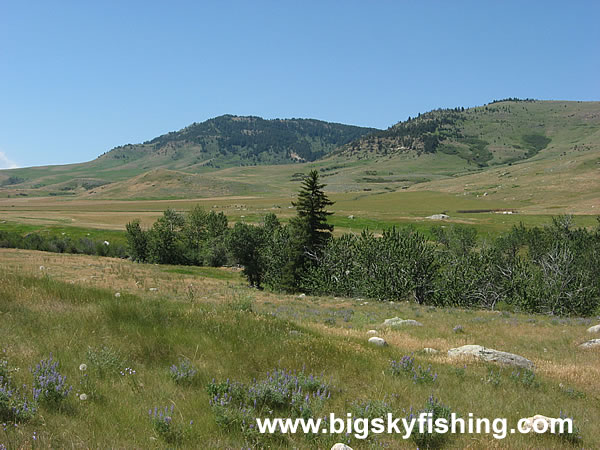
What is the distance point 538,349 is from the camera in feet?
48.6

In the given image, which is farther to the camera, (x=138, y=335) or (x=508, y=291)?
(x=508, y=291)

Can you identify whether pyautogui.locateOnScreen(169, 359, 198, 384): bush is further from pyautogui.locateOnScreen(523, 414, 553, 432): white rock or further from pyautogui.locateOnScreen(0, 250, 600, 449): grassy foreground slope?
pyautogui.locateOnScreen(523, 414, 553, 432): white rock

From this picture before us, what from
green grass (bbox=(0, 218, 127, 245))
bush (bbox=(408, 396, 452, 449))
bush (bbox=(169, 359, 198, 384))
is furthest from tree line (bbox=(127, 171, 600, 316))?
green grass (bbox=(0, 218, 127, 245))

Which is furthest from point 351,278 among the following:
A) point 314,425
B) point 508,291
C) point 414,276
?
point 314,425

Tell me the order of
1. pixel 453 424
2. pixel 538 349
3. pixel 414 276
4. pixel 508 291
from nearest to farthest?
1. pixel 453 424
2. pixel 538 349
3. pixel 414 276
4. pixel 508 291

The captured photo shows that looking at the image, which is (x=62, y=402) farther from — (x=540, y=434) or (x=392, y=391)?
(x=540, y=434)

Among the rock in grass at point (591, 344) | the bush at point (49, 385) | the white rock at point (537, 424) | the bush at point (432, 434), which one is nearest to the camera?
the bush at point (49, 385)

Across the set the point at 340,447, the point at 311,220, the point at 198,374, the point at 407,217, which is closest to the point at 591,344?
the point at 340,447

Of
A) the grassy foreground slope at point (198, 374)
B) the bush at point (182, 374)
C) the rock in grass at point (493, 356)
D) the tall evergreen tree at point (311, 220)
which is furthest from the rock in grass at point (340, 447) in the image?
the tall evergreen tree at point (311, 220)

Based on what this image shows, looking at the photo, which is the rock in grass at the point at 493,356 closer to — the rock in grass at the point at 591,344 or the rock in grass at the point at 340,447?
the rock in grass at the point at 340,447

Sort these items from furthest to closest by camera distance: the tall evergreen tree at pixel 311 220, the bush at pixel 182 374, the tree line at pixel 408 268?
the tall evergreen tree at pixel 311 220 < the tree line at pixel 408 268 < the bush at pixel 182 374

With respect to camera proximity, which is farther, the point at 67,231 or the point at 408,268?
the point at 67,231

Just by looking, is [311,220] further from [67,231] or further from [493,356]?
[67,231]

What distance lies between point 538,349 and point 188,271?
55.4 meters
